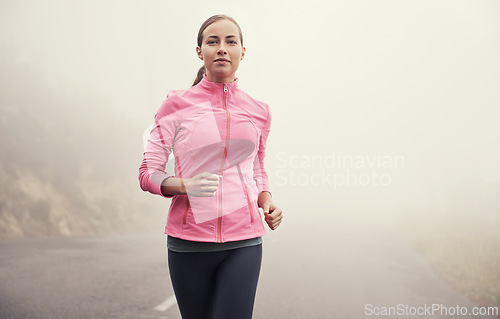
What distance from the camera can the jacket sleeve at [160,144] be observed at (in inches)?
76.5

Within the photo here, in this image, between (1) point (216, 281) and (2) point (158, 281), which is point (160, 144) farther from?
(2) point (158, 281)

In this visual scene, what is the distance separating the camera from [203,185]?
70.8 inches

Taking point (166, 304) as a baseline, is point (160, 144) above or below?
above

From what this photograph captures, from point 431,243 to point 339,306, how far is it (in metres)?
8.14

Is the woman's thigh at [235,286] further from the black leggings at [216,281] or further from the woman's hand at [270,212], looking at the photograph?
the woman's hand at [270,212]

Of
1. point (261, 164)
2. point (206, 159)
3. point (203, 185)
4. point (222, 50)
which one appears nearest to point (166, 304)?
point (261, 164)

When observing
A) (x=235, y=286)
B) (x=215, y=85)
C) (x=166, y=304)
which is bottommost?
(x=166, y=304)

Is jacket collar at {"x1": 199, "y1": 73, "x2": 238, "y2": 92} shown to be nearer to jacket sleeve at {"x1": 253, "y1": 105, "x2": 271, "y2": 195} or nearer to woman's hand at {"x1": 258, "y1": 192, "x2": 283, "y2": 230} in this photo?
jacket sleeve at {"x1": 253, "y1": 105, "x2": 271, "y2": 195}

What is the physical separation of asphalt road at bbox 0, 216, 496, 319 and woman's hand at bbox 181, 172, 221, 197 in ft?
12.2

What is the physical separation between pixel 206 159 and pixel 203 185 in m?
0.23

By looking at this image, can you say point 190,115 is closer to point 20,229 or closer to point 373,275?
point 373,275

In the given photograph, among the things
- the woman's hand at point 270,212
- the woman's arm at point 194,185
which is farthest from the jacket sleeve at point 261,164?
the woman's arm at point 194,185

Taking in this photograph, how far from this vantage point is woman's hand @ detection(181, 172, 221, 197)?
5.88 ft

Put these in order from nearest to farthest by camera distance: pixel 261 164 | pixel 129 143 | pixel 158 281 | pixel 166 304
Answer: pixel 261 164 → pixel 166 304 → pixel 158 281 → pixel 129 143
